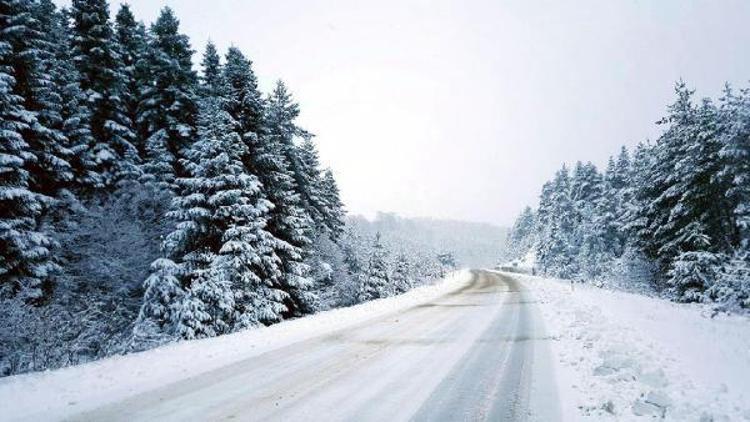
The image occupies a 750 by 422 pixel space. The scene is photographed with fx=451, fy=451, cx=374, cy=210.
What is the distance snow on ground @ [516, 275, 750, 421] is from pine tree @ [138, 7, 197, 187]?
2001cm

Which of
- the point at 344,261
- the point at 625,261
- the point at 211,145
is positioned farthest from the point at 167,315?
the point at 625,261

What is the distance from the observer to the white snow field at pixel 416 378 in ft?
20.8

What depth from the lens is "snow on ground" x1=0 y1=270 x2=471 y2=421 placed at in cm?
665

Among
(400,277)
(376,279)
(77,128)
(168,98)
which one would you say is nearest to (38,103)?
(77,128)

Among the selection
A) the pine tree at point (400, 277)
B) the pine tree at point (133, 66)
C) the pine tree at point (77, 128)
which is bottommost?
the pine tree at point (400, 277)

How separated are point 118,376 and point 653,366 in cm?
1001

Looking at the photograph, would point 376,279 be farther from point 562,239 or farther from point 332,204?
point 562,239

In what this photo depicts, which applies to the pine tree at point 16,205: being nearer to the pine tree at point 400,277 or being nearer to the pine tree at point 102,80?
the pine tree at point 102,80

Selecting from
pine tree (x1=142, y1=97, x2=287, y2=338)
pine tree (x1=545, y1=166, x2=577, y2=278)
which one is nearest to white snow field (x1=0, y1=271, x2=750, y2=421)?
pine tree (x1=142, y1=97, x2=287, y2=338)

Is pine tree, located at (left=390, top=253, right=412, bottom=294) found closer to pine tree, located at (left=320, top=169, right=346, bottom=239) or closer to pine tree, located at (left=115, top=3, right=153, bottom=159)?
pine tree, located at (left=320, top=169, right=346, bottom=239)

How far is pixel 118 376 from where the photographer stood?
837cm

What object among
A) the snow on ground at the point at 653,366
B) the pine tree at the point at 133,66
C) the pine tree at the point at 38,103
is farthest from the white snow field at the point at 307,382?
the pine tree at the point at 133,66

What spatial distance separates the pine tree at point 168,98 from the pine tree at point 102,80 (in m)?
1.33

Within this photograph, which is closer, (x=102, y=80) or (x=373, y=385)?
(x=373, y=385)
